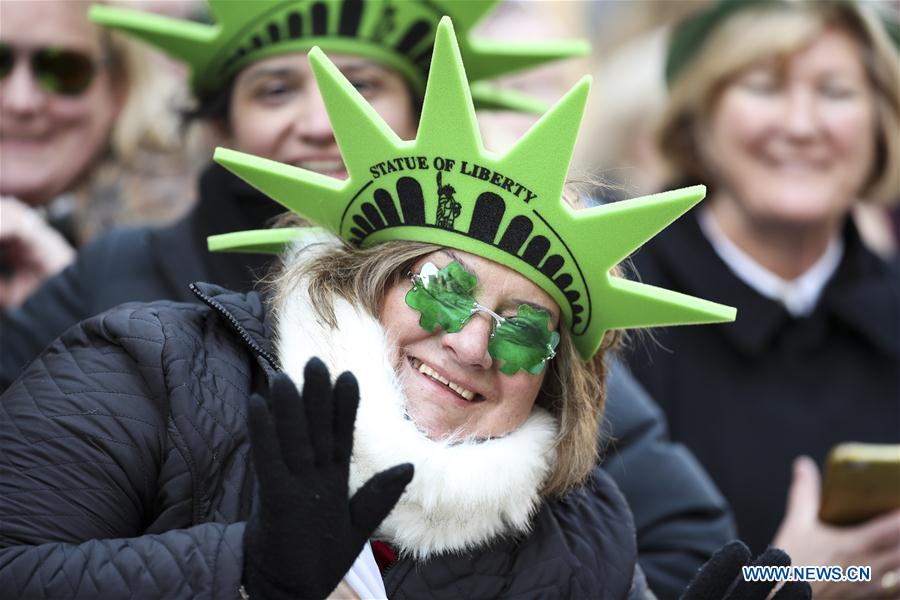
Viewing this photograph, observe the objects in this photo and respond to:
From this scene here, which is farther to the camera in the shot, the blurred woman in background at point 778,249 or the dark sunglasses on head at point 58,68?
the blurred woman in background at point 778,249

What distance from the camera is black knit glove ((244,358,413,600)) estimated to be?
219cm

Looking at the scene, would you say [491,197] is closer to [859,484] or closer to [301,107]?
[301,107]

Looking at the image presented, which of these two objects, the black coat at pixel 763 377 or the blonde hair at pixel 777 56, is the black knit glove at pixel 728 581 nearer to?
the black coat at pixel 763 377

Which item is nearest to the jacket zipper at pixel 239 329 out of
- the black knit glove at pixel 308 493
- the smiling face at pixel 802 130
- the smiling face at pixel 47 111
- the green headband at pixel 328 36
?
the black knit glove at pixel 308 493

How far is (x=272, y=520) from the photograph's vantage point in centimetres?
223

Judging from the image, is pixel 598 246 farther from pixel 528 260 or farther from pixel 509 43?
pixel 509 43

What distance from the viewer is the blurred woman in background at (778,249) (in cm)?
425

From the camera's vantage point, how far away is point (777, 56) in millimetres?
4406

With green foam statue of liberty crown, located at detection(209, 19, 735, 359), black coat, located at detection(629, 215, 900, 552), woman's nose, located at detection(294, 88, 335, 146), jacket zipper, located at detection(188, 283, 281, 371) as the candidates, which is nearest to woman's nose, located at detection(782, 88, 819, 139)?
black coat, located at detection(629, 215, 900, 552)

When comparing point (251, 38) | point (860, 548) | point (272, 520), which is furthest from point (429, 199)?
point (860, 548)

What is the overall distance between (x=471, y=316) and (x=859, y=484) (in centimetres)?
152

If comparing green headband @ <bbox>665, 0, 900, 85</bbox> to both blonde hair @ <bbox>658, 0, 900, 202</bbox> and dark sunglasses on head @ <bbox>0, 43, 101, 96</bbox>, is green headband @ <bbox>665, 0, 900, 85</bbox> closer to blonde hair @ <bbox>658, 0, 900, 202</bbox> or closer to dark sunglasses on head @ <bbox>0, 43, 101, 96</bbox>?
blonde hair @ <bbox>658, 0, 900, 202</bbox>

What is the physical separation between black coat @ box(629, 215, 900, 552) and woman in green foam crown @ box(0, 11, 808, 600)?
1472 mm

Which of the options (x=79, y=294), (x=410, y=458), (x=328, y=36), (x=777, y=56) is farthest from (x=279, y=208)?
(x=777, y=56)
